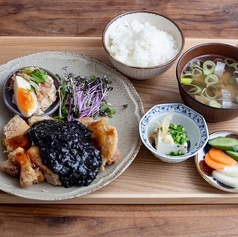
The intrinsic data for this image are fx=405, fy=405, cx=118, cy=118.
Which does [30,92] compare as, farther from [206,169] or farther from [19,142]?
[206,169]

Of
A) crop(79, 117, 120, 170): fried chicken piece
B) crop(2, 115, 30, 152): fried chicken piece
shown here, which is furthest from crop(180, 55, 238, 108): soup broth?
crop(2, 115, 30, 152): fried chicken piece

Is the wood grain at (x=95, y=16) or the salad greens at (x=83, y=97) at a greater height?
the wood grain at (x=95, y=16)

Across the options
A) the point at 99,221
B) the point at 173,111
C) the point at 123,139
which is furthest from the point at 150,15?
the point at 99,221

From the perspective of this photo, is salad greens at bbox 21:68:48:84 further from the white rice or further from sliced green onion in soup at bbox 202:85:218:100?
sliced green onion in soup at bbox 202:85:218:100

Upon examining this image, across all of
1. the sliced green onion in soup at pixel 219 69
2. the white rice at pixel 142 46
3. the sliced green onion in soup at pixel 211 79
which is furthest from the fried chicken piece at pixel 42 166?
the sliced green onion in soup at pixel 219 69

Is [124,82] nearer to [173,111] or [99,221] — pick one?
[173,111]

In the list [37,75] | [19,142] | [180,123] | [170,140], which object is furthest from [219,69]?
[19,142]

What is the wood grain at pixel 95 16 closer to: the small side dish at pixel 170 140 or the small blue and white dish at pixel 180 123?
the small blue and white dish at pixel 180 123
